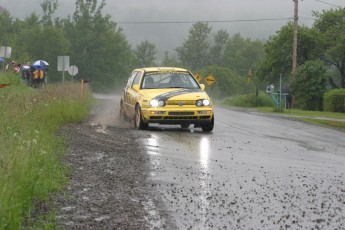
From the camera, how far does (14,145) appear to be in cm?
766

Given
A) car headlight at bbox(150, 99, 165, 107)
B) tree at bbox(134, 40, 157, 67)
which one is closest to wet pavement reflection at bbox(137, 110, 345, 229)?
car headlight at bbox(150, 99, 165, 107)

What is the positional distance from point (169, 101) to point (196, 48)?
422ft

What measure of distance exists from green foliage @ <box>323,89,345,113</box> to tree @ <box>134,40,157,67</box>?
98429 millimetres

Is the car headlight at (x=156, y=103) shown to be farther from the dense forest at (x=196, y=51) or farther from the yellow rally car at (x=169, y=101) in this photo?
the dense forest at (x=196, y=51)

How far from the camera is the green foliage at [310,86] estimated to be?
4097 cm

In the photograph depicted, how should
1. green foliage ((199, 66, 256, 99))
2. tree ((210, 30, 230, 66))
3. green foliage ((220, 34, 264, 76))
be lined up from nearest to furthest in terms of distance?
green foliage ((199, 66, 256, 99))
green foliage ((220, 34, 264, 76))
tree ((210, 30, 230, 66))

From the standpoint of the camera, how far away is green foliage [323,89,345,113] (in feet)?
118

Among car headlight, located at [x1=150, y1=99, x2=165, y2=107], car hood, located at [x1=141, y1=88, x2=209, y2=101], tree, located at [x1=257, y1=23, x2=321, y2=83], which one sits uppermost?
tree, located at [x1=257, y1=23, x2=321, y2=83]

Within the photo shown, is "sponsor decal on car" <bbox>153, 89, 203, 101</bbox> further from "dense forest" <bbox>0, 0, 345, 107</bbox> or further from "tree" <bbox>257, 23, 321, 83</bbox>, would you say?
"tree" <bbox>257, 23, 321, 83</bbox>

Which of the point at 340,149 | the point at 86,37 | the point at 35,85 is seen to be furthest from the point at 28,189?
the point at 86,37

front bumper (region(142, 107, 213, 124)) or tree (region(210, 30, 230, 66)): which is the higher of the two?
tree (region(210, 30, 230, 66))

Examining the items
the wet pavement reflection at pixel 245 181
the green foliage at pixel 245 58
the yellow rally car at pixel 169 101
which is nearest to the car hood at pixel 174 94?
the yellow rally car at pixel 169 101

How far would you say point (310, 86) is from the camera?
41.3 meters

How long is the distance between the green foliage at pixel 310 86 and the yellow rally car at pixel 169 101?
2576cm
